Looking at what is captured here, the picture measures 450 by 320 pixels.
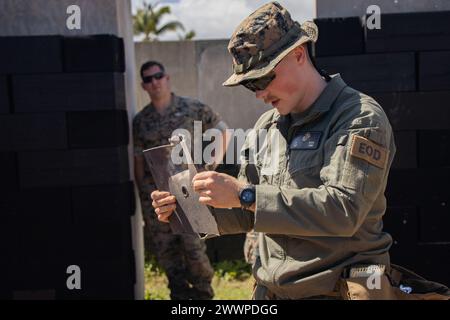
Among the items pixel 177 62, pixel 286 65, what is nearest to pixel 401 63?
pixel 286 65

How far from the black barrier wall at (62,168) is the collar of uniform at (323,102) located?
5.86 feet

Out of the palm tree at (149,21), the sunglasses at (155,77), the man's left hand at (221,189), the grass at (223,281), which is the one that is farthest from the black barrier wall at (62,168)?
the palm tree at (149,21)

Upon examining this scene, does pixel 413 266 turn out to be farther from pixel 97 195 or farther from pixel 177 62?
pixel 177 62

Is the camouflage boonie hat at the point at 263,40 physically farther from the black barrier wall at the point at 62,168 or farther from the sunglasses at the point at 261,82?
the black barrier wall at the point at 62,168

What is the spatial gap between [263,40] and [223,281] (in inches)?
147

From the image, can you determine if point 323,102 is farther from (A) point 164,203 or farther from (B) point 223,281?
(B) point 223,281

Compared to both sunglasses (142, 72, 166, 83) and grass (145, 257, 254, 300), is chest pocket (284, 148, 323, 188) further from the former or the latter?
grass (145, 257, 254, 300)

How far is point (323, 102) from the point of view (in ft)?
5.51

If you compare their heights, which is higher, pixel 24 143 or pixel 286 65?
pixel 286 65

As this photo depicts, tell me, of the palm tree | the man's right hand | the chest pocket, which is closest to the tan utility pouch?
the chest pocket

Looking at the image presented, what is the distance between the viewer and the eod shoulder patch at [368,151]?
1.51 meters

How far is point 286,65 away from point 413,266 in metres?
1.91

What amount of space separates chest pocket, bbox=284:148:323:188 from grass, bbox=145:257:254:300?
3.06 metres

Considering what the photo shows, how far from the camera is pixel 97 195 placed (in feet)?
10.8
